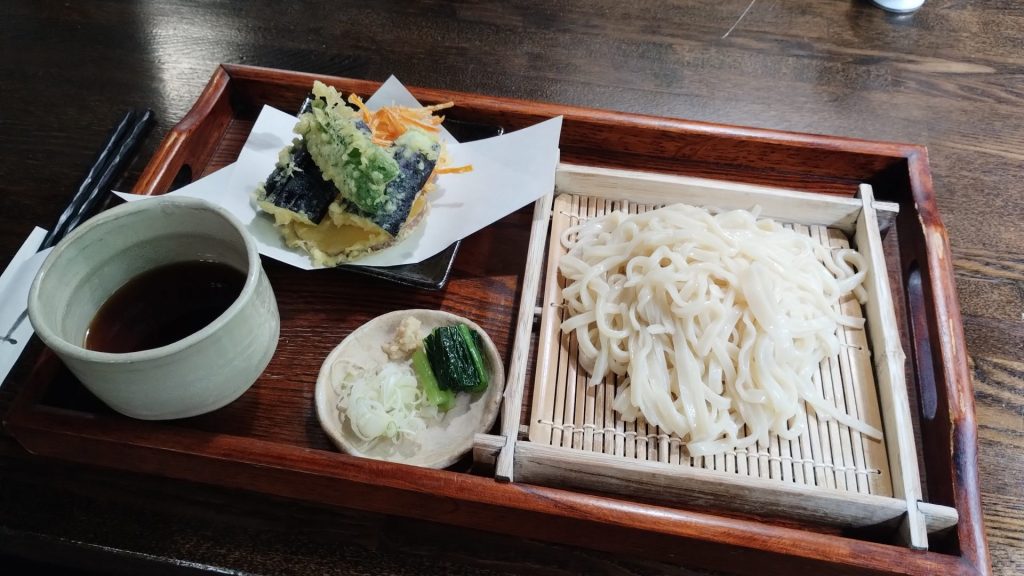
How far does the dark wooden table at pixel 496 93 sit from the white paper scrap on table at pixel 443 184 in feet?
1.21

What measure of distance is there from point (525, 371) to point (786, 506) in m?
0.53

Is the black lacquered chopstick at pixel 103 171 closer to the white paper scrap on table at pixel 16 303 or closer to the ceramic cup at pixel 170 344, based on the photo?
the white paper scrap on table at pixel 16 303

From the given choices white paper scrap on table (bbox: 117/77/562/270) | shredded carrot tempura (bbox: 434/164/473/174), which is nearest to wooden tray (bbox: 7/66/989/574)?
white paper scrap on table (bbox: 117/77/562/270)

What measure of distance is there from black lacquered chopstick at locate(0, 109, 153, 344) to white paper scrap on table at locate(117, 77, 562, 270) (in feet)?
0.63

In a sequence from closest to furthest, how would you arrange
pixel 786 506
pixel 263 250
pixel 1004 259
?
1. pixel 786 506
2. pixel 263 250
3. pixel 1004 259

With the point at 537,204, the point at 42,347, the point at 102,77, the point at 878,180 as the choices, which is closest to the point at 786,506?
the point at 537,204

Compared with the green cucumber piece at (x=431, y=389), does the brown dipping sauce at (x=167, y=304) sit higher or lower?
higher

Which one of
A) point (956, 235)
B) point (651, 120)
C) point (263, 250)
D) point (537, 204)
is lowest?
point (263, 250)

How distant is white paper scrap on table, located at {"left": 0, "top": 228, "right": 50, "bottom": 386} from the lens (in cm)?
143

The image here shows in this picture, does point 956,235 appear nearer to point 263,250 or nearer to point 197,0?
point 263,250

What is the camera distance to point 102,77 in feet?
7.00

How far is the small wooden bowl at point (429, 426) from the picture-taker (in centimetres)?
129

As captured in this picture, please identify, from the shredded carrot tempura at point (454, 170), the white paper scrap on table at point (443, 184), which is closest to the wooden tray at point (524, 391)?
the white paper scrap on table at point (443, 184)

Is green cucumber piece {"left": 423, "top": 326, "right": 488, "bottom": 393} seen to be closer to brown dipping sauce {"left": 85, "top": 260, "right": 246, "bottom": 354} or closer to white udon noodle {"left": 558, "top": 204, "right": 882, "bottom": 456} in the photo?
white udon noodle {"left": 558, "top": 204, "right": 882, "bottom": 456}
